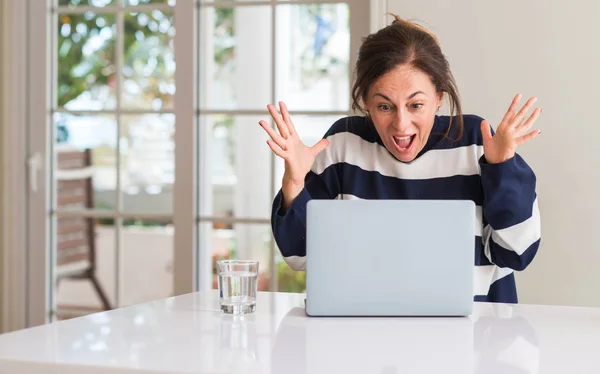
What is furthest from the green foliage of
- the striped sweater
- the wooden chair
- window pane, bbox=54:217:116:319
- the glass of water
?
the glass of water

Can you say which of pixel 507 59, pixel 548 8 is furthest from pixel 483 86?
pixel 548 8

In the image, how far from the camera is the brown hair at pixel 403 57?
1.81 meters

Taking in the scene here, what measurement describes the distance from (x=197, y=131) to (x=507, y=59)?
1.23 m

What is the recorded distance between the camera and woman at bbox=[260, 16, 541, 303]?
63.3 inches

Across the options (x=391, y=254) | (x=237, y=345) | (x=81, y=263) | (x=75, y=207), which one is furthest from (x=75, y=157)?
(x=237, y=345)

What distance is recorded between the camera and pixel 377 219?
→ 128 centimetres

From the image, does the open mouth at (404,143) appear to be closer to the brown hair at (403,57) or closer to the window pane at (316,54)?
the brown hair at (403,57)

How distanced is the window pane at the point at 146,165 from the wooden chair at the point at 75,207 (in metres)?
1.11

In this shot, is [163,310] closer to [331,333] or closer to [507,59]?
[331,333]

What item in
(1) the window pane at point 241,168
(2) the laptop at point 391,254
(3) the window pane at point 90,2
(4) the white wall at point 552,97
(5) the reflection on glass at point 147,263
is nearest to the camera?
(2) the laptop at point 391,254

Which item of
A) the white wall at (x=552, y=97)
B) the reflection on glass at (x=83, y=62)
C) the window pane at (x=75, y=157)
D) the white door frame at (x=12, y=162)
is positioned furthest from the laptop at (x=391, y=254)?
the reflection on glass at (x=83, y=62)

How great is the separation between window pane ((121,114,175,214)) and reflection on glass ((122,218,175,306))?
0.19 m

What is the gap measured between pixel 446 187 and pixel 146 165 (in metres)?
4.23

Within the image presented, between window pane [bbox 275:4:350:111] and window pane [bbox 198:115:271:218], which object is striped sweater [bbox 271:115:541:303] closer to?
window pane [bbox 275:4:350:111]
